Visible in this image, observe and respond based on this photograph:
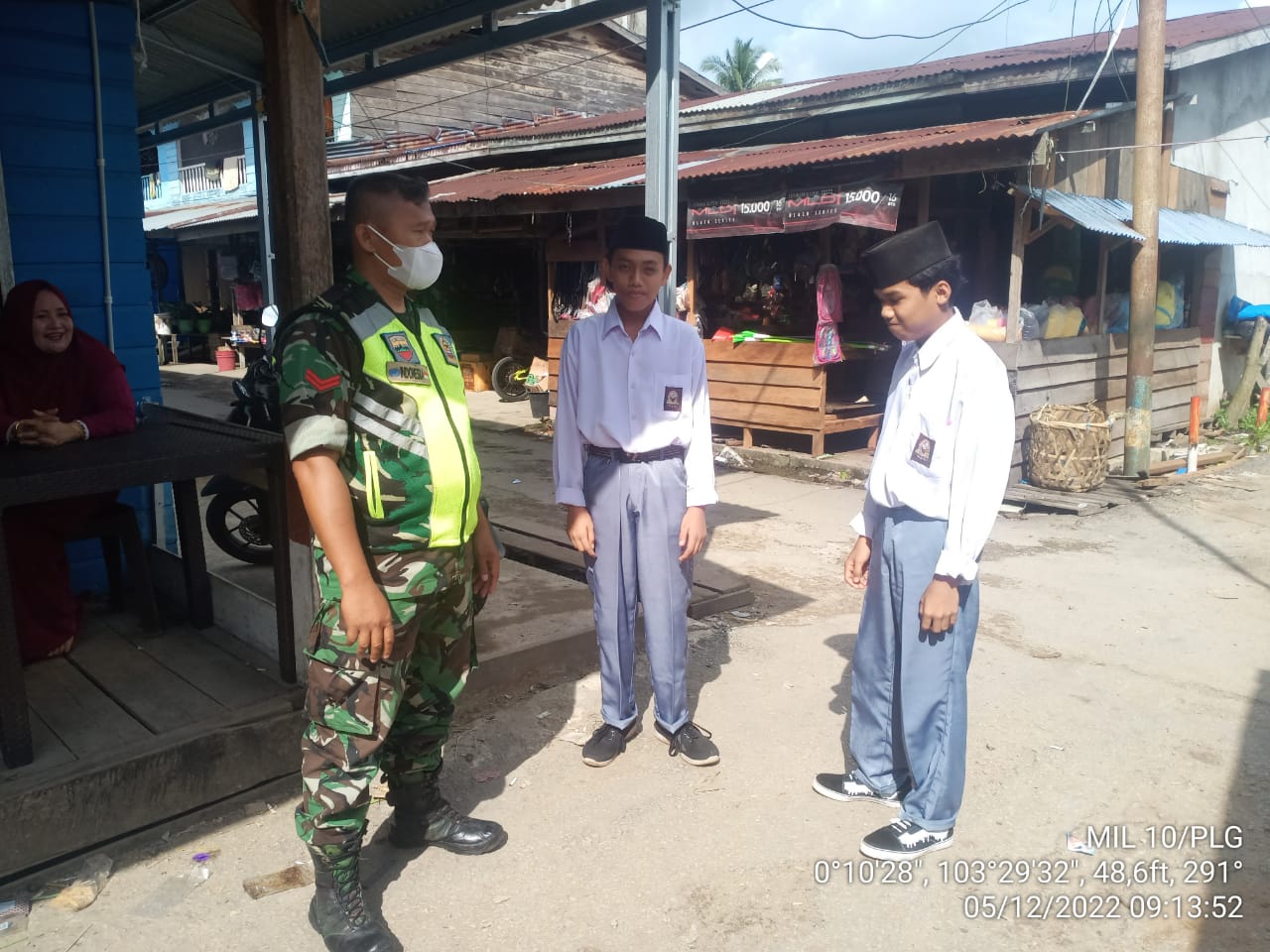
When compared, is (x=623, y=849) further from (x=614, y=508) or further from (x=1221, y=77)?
(x=1221, y=77)

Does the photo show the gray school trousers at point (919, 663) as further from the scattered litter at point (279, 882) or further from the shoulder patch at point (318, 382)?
the scattered litter at point (279, 882)

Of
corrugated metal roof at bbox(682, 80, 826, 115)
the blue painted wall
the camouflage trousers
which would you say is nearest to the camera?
the camouflage trousers

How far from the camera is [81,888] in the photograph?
8.46ft

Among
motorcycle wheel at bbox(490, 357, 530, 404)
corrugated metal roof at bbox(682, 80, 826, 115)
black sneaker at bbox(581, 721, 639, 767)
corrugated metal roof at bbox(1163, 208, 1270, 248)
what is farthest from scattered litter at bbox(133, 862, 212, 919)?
motorcycle wheel at bbox(490, 357, 530, 404)

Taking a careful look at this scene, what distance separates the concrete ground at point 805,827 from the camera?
2508 mm

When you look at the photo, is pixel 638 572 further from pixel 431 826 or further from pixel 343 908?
pixel 343 908

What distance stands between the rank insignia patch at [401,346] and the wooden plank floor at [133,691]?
1385mm

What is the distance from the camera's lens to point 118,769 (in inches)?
107

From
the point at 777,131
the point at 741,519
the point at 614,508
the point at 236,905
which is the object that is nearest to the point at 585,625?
the point at 614,508

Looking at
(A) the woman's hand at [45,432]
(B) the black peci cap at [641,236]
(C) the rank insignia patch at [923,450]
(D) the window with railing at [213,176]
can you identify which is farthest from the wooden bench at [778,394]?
(D) the window with railing at [213,176]

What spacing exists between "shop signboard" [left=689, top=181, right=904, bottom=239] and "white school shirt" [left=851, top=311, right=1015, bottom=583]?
18.0 ft

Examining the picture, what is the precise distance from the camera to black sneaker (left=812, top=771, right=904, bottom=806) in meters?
3.11

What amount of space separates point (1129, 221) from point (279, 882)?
8.70m

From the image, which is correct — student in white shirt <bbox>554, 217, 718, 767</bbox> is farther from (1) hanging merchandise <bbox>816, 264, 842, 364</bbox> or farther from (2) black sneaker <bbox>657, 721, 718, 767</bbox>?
(1) hanging merchandise <bbox>816, 264, 842, 364</bbox>
